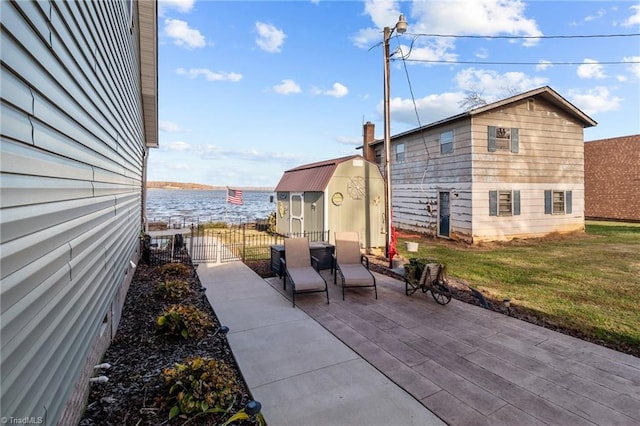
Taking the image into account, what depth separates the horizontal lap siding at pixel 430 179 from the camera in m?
14.0

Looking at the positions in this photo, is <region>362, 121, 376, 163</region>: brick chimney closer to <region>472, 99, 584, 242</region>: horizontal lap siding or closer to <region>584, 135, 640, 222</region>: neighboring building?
<region>472, 99, 584, 242</region>: horizontal lap siding

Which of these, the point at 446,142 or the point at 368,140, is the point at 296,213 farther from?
the point at 368,140

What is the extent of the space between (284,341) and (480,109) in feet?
42.5

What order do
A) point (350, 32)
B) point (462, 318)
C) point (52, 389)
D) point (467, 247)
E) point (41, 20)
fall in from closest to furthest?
point (41, 20)
point (52, 389)
point (462, 318)
point (467, 247)
point (350, 32)

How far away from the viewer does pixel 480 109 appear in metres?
13.4

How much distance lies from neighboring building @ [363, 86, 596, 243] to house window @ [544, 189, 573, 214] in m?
0.04

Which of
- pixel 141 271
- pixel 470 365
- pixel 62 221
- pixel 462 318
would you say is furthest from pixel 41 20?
pixel 141 271

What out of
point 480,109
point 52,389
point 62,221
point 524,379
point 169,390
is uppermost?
point 480,109

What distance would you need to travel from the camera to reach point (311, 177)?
13.8 metres

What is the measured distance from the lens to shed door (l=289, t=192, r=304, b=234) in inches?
551

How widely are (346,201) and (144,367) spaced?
9.47 m

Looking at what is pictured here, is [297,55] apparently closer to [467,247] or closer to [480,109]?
[480,109]

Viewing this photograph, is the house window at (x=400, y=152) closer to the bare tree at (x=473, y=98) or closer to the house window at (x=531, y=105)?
the house window at (x=531, y=105)

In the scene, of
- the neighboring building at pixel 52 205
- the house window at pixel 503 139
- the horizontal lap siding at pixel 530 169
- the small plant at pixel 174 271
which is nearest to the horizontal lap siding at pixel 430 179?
the horizontal lap siding at pixel 530 169
